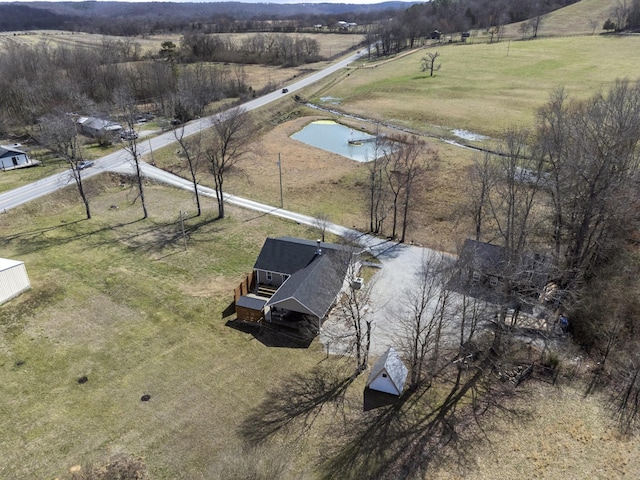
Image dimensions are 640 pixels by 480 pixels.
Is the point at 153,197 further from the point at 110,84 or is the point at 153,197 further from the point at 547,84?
the point at 547,84

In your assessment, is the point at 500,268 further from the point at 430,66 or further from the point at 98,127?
the point at 430,66

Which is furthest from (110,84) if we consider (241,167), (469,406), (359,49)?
(359,49)

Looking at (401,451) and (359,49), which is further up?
(359,49)

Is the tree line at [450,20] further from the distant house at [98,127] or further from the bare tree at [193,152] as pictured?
the distant house at [98,127]

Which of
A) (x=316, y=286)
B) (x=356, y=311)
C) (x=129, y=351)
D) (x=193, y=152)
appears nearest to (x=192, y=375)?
(x=129, y=351)

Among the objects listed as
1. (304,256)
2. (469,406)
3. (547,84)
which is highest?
(547,84)

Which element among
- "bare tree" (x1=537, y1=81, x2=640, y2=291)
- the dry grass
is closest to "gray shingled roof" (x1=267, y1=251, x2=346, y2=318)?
the dry grass

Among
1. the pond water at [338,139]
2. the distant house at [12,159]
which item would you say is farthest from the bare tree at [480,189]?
the distant house at [12,159]
